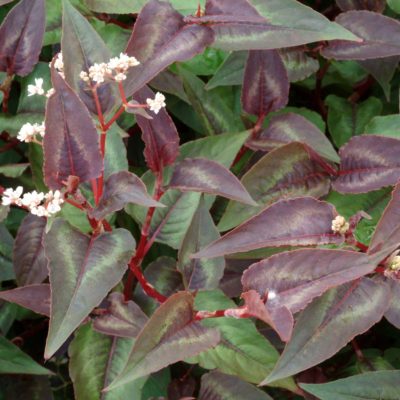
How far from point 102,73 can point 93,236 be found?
0.19 m

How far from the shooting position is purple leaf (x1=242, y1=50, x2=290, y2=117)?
3.40 ft

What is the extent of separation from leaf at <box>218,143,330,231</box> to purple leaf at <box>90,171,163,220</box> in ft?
0.64

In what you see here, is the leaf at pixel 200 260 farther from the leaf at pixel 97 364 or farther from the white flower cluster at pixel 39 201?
the white flower cluster at pixel 39 201

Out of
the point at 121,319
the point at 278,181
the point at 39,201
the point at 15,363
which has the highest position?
the point at 39,201

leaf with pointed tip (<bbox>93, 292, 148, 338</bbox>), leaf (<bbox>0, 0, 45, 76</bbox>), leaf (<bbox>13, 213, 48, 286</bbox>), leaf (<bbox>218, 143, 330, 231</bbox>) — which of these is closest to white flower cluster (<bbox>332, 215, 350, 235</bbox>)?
leaf (<bbox>218, 143, 330, 231</bbox>)

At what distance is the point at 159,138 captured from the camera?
0.90 metres

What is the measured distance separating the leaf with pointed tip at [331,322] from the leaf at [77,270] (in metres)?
0.20

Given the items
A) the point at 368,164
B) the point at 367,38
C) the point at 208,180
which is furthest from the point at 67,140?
the point at 367,38

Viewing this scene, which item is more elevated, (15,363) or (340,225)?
(340,225)

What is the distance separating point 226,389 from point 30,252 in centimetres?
34

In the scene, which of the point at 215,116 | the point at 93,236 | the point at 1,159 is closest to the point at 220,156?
the point at 215,116

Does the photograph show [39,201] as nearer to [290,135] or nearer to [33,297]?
[33,297]

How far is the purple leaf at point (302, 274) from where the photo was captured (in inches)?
27.6

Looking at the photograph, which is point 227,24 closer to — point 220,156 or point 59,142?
point 220,156
